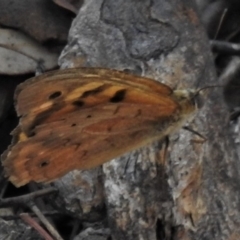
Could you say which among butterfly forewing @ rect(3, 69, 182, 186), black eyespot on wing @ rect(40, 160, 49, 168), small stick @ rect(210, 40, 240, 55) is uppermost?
small stick @ rect(210, 40, 240, 55)

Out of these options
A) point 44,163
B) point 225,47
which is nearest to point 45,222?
point 44,163

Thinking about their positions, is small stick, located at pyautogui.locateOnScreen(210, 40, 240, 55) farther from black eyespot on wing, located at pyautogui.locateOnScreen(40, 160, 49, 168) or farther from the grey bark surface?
black eyespot on wing, located at pyautogui.locateOnScreen(40, 160, 49, 168)

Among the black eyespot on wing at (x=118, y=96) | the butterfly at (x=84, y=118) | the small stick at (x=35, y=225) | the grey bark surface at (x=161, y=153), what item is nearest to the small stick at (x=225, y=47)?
the grey bark surface at (x=161, y=153)

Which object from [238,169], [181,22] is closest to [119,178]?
[238,169]

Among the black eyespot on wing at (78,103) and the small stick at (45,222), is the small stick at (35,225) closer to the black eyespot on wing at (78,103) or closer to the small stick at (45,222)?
the small stick at (45,222)

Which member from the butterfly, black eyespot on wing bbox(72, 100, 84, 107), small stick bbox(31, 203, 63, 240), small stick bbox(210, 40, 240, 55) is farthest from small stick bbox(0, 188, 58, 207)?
small stick bbox(210, 40, 240, 55)

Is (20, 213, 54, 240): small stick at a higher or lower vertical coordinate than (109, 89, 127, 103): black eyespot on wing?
lower

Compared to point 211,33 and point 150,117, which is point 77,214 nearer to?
point 150,117
